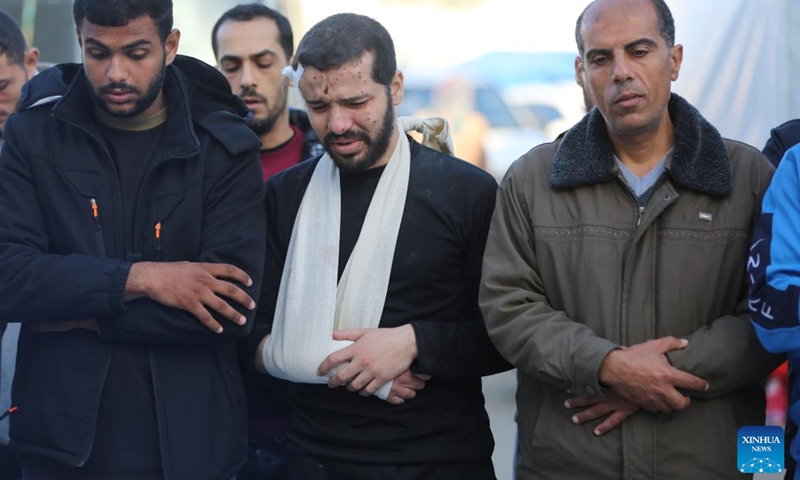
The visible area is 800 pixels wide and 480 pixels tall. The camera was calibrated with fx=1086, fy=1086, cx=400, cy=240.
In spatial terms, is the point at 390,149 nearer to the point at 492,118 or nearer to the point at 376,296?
the point at 376,296

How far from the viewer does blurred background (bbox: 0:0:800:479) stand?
5.01 meters

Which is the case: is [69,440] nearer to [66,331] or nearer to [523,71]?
[66,331]

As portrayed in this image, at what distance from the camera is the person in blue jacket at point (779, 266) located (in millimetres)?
2375

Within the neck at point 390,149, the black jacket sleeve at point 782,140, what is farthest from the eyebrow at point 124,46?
the black jacket sleeve at point 782,140

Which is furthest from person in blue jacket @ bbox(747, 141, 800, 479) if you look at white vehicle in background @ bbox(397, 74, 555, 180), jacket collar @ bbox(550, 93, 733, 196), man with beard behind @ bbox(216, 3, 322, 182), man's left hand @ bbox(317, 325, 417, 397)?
white vehicle in background @ bbox(397, 74, 555, 180)

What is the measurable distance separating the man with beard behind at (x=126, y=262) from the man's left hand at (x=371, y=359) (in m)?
0.28

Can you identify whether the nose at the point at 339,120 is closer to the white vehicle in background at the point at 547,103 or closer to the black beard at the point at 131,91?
the black beard at the point at 131,91

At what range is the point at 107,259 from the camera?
2.79m

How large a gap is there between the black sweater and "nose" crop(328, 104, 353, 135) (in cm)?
18

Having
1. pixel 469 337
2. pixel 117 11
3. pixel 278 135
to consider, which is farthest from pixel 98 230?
pixel 278 135

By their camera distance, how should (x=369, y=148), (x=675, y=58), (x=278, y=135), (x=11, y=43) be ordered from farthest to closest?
(x=278, y=135) → (x=11, y=43) → (x=369, y=148) → (x=675, y=58)

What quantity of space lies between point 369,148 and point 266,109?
1.05 metres

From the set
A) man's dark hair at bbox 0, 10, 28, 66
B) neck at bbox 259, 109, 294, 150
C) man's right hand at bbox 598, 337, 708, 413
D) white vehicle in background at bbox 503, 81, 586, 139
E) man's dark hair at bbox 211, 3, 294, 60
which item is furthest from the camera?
white vehicle in background at bbox 503, 81, 586, 139

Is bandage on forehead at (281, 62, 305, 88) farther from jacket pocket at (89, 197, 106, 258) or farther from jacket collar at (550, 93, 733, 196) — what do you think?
jacket collar at (550, 93, 733, 196)
